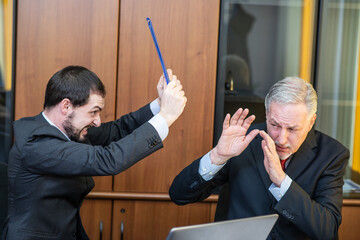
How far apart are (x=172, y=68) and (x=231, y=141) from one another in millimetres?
1008

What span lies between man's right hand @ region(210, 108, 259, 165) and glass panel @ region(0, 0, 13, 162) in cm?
148

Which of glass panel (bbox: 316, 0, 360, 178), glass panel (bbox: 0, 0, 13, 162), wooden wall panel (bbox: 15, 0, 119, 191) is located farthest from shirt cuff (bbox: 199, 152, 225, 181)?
glass panel (bbox: 0, 0, 13, 162)

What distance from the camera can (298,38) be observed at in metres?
2.90

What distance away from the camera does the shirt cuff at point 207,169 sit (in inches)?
74.5

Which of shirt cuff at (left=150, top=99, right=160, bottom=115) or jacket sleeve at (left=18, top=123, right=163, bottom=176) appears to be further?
shirt cuff at (left=150, top=99, right=160, bottom=115)

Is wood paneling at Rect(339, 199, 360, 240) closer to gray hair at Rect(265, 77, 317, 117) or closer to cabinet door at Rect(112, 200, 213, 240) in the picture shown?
cabinet door at Rect(112, 200, 213, 240)

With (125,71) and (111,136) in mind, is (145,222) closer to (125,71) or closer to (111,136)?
(111,136)

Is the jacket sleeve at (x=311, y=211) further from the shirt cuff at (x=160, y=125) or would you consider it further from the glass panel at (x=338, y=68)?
the glass panel at (x=338, y=68)

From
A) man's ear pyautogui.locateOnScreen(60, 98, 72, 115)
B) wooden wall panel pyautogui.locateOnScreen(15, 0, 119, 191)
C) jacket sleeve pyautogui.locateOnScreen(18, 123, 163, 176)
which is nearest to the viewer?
jacket sleeve pyautogui.locateOnScreen(18, 123, 163, 176)

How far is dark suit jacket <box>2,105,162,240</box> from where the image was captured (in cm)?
174

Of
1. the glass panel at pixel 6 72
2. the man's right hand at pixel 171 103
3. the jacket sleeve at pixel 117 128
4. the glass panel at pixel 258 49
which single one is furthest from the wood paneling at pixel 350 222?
the glass panel at pixel 6 72

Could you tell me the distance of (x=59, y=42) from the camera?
2.72 m

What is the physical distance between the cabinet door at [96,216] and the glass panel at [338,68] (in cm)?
144

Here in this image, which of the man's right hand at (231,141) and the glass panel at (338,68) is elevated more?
the glass panel at (338,68)
